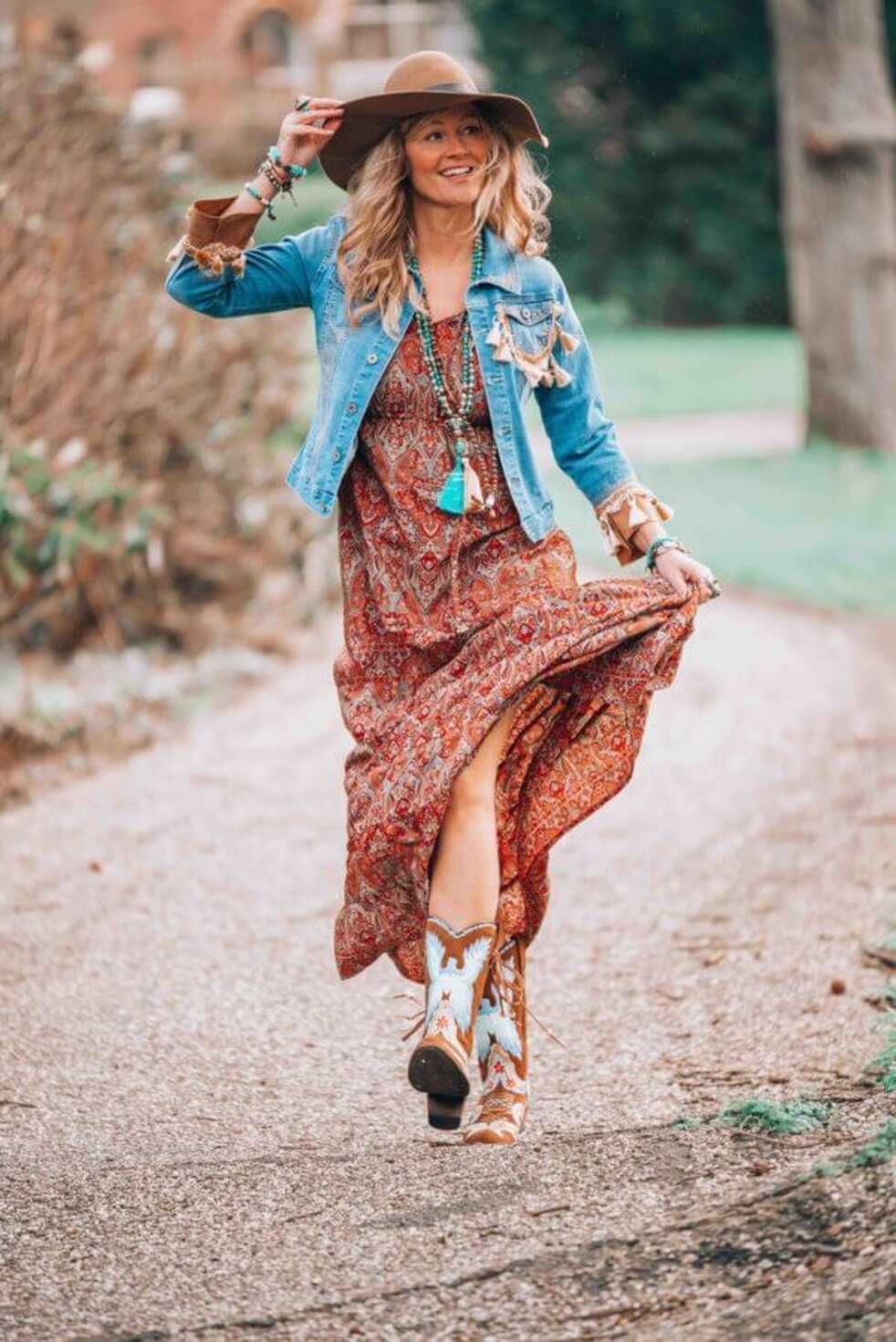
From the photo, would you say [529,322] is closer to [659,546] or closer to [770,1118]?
[659,546]

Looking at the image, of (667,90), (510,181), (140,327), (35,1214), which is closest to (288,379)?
(140,327)

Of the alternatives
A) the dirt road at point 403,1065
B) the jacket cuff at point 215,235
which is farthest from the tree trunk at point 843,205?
the jacket cuff at point 215,235

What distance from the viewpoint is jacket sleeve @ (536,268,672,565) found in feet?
13.4

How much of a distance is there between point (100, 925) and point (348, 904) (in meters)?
1.70

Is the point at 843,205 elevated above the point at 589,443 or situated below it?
below

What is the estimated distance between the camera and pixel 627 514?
161 inches

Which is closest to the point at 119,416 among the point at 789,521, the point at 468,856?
the point at 468,856

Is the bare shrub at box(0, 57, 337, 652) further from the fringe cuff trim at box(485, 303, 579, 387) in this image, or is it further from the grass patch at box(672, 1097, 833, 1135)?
the grass patch at box(672, 1097, 833, 1135)

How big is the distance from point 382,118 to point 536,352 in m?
0.52

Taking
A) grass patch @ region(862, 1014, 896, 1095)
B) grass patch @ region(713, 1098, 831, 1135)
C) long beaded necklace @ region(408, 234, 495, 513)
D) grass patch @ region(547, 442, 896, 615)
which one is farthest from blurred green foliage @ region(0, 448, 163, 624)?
grass patch @ region(713, 1098, 831, 1135)

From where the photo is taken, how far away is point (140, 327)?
27.7ft

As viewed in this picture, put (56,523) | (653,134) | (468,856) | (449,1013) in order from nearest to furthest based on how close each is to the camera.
Answer: (449,1013) < (468,856) < (56,523) < (653,134)

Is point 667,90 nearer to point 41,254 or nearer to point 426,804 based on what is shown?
point 41,254

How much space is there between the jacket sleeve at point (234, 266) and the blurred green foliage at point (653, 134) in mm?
19062
